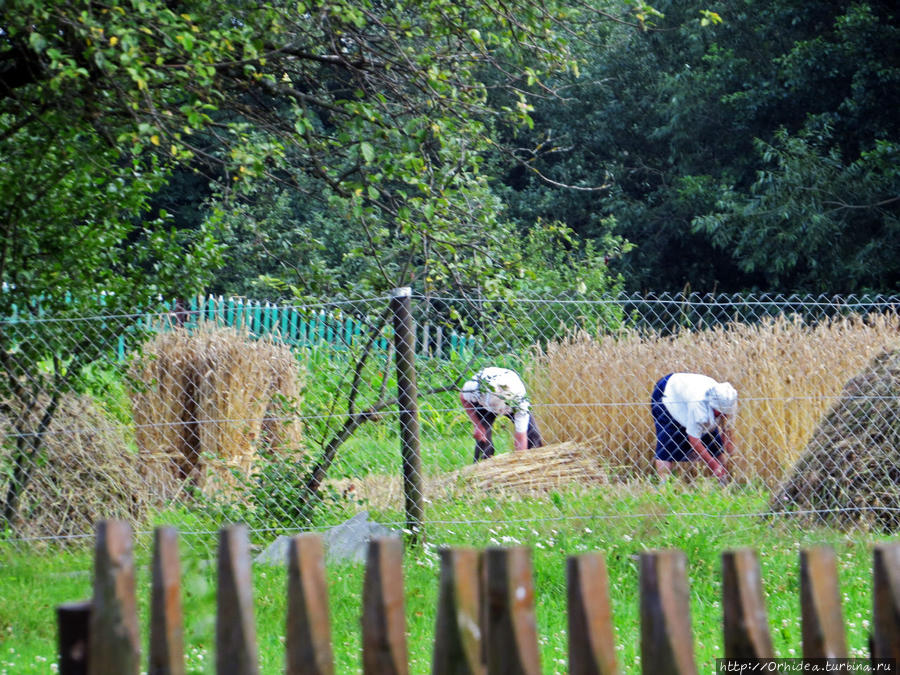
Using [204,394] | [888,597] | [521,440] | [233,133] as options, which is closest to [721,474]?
[521,440]

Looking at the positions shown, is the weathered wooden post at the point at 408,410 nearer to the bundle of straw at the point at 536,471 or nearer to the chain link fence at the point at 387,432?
the chain link fence at the point at 387,432

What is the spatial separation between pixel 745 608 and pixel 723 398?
6.73m

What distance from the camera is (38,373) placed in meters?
6.19

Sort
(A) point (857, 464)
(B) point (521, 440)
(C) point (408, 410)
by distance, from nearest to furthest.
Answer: (C) point (408, 410), (A) point (857, 464), (B) point (521, 440)

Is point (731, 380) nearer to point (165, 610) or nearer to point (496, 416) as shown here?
point (496, 416)

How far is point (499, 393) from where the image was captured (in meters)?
6.81

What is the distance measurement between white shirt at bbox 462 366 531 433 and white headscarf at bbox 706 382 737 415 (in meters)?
1.50

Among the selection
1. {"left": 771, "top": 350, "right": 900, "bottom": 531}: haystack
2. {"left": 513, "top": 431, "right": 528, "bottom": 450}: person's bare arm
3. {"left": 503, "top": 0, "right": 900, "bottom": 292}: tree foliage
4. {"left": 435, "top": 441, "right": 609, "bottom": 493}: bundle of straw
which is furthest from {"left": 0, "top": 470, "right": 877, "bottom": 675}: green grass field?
{"left": 503, "top": 0, "right": 900, "bottom": 292}: tree foliage

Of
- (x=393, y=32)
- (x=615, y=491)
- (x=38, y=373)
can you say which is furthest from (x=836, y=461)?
(x=38, y=373)

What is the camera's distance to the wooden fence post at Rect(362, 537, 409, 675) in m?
1.43

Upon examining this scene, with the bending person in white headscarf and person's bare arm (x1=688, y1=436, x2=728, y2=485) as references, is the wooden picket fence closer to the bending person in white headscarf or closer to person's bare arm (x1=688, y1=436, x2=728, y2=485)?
the bending person in white headscarf

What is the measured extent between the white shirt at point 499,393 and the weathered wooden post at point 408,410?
2.14ft

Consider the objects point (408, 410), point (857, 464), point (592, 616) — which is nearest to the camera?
point (592, 616)

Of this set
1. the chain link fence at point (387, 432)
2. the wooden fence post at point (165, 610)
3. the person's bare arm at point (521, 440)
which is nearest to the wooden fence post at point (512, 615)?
the wooden fence post at point (165, 610)
